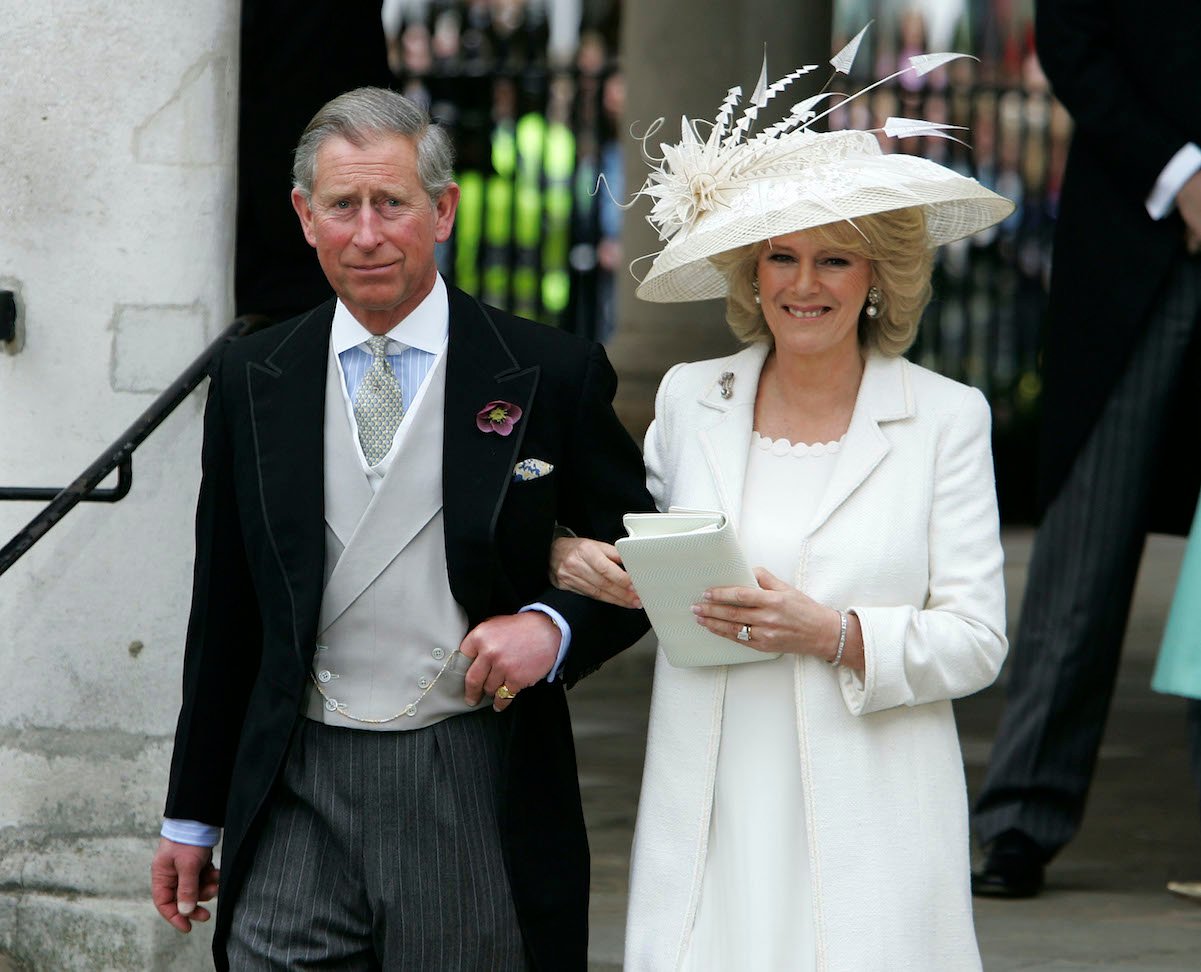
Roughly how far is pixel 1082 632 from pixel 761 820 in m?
1.74

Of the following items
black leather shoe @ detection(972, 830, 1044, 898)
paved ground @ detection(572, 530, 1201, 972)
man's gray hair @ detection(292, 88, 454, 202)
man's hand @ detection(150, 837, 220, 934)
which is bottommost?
paved ground @ detection(572, 530, 1201, 972)

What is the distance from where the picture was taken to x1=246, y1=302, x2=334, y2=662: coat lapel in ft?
9.77

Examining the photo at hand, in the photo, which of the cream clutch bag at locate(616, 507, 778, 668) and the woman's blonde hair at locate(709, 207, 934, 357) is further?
the woman's blonde hair at locate(709, 207, 934, 357)

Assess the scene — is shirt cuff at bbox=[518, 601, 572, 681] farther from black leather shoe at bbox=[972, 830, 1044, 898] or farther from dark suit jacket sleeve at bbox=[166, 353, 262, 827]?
black leather shoe at bbox=[972, 830, 1044, 898]

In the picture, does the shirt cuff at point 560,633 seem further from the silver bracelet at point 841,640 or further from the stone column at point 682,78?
the stone column at point 682,78

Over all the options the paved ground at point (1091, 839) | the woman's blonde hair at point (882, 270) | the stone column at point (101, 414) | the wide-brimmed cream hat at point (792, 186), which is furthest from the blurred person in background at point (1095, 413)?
the stone column at point (101, 414)

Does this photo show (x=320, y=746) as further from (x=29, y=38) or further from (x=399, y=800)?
(x=29, y=38)

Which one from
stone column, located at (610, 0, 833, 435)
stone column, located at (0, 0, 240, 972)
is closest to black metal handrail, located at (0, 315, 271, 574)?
stone column, located at (0, 0, 240, 972)

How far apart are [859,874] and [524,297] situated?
34.8ft

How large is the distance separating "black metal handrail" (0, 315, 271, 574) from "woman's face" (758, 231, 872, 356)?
123 cm

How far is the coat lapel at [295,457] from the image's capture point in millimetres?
2977

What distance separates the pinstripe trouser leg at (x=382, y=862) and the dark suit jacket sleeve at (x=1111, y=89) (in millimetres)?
2182

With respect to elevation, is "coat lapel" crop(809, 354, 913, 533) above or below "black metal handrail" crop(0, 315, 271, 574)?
above

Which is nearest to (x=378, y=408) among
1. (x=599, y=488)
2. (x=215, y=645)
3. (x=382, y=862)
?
(x=599, y=488)
